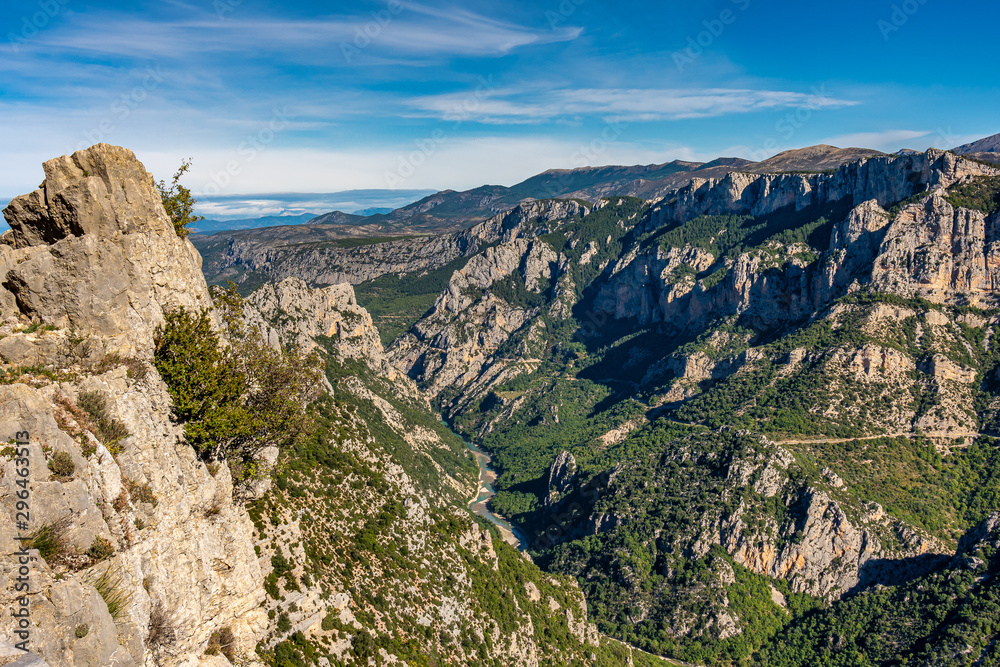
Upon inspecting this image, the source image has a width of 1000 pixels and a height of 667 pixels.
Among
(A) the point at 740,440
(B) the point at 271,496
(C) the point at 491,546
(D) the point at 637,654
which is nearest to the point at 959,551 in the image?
(A) the point at 740,440

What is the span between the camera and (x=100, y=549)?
25438 millimetres

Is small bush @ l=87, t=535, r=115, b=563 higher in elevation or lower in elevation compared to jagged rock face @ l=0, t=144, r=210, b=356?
lower

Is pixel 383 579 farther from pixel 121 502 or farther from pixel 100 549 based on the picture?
pixel 100 549

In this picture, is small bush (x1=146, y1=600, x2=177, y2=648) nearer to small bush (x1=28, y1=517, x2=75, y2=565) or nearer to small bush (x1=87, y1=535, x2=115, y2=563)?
small bush (x1=87, y1=535, x2=115, y2=563)

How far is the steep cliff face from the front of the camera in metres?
23.3

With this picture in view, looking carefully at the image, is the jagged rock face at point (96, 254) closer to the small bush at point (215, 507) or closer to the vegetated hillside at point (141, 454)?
the vegetated hillside at point (141, 454)

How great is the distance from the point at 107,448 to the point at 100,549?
4989 mm

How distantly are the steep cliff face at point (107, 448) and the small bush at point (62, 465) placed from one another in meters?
0.05

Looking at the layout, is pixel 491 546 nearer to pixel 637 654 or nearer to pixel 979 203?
pixel 637 654

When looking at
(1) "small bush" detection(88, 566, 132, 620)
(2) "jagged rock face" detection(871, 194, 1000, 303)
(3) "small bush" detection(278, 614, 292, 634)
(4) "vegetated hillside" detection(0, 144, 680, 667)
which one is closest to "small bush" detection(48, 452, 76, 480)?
(4) "vegetated hillside" detection(0, 144, 680, 667)

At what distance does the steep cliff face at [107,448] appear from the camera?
76.5 feet

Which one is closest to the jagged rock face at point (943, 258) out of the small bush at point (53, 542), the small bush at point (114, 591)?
the small bush at point (114, 591)

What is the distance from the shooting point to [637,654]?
123062 millimetres

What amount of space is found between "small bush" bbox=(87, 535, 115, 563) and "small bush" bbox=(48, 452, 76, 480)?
10.1 feet
